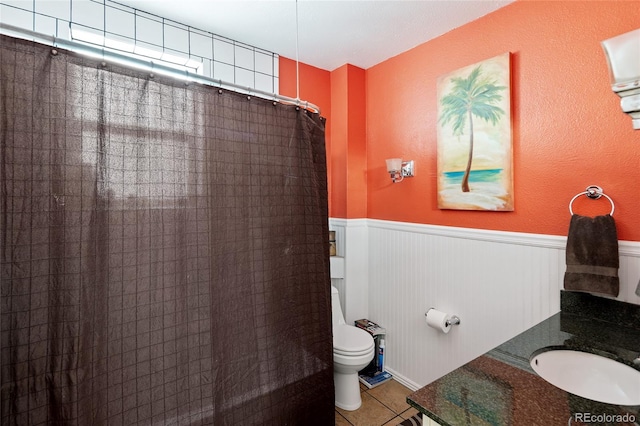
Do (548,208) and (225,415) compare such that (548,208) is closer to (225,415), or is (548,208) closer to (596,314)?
(596,314)

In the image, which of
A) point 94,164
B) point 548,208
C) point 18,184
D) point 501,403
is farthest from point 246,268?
point 548,208

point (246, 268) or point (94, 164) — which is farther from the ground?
point (94, 164)

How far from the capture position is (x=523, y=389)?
852 millimetres

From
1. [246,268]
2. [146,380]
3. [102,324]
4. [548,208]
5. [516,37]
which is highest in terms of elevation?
[516,37]

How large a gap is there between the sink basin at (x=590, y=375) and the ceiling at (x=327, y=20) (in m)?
1.78

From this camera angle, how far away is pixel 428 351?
7.09ft

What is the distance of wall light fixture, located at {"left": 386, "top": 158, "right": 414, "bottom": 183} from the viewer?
2271 millimetres

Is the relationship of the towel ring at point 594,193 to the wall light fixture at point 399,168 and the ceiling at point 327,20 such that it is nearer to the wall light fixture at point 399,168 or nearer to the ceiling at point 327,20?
the wall light fixture at point 399,168

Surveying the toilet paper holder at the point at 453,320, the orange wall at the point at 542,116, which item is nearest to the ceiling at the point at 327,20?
the orange wall at the point at 542,116

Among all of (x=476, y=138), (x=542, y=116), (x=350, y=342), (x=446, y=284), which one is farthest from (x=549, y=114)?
(x=350, y=342)

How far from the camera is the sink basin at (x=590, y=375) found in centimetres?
102

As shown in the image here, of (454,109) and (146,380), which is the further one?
(454,109)

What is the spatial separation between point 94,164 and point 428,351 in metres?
2.15

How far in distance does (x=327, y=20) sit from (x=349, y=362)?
6.87 ft
